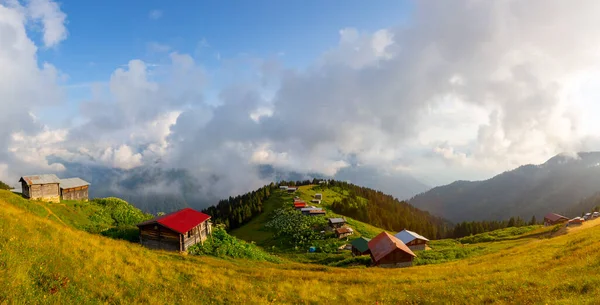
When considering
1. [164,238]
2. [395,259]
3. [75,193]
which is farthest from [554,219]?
[75,193]

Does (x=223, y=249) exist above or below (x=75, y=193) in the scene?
below

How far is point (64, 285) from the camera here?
1242 cm

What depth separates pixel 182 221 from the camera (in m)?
40.4

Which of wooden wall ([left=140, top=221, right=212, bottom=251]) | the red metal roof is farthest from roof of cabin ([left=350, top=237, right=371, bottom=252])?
wooden wall ([left=140, top=221, right=212, bottom=251])

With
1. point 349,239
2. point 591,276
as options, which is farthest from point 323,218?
point 591,276

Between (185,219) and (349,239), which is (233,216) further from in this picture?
(185,219)

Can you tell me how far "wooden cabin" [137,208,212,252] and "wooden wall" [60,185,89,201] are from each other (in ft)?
102

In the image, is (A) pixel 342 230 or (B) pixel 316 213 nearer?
(A) pixel 342 230

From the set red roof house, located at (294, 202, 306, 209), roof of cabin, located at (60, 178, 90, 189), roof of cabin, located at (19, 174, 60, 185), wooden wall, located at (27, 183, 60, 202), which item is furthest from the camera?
red roof house, located at (294, 202, 306, 209)

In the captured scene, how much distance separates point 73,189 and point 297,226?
2601 inches

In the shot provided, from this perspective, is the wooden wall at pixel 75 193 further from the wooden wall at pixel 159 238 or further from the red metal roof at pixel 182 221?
the red metal roof at pixel 182 221

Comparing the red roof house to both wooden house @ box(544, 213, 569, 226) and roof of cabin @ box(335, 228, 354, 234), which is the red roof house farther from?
wooden house @ box(544, 213, 569, 226)

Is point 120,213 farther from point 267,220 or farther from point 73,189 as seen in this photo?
point 267,220

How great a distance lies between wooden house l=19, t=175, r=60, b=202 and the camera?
171ft
